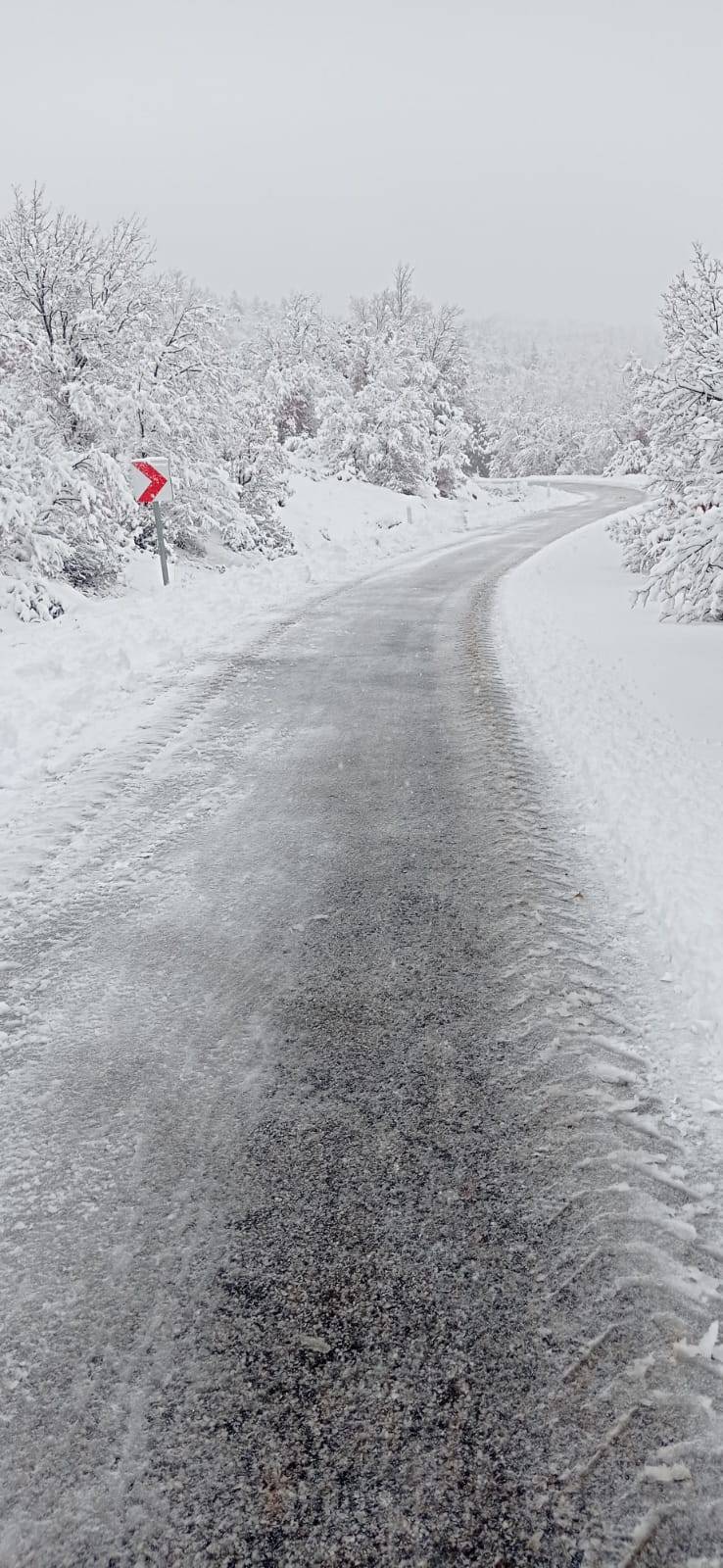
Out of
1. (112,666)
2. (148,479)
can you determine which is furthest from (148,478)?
(112,666)

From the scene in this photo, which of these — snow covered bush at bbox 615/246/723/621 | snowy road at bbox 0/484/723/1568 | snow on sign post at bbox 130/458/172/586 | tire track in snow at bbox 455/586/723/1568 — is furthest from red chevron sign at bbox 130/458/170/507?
tire track in snow at bbox 455/586/723/1568

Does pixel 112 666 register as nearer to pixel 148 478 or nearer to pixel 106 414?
pixel 148 478

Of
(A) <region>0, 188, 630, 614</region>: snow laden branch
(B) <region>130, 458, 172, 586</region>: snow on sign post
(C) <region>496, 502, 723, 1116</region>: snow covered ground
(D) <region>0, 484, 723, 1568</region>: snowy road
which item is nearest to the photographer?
(D) <region>0, 484, 723, 1568</region>: snowy road

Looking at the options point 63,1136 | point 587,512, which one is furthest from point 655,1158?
point 587,512

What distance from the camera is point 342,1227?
2102mm

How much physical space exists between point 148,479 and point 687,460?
873cm

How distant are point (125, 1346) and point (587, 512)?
3951 centimetres

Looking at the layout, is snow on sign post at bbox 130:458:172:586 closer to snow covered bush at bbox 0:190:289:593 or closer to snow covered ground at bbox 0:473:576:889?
snow covered bush at bbox 0:190:289:593

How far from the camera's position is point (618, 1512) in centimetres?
150

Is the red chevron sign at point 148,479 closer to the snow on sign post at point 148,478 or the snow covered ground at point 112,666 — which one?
the snow on sign post at point 148,478

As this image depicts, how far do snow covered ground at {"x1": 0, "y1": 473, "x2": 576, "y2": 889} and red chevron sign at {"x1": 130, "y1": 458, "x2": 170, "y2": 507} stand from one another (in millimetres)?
1623

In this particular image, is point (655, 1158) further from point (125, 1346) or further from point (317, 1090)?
point (125, 1346)

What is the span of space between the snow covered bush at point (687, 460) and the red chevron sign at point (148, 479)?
8.06 m

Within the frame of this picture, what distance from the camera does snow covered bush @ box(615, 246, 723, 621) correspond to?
623cm
